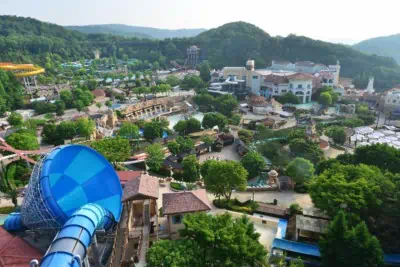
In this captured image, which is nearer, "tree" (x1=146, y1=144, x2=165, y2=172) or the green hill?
"tree" (x1=146, y1=144, x2=165, y2=172)

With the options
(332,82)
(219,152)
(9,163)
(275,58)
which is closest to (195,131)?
(219,152)

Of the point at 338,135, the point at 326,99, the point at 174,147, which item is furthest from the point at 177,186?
the point at 326,99

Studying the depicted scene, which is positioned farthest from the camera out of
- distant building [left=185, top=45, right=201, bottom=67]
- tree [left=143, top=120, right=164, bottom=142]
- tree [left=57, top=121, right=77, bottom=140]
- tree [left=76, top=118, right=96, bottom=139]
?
distant building [left=185, top=45, right=201, bottom=67]

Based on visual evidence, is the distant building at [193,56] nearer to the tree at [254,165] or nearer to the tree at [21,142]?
the tree at [21,142]

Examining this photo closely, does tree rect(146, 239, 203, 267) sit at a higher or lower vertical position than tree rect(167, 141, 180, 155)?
higher

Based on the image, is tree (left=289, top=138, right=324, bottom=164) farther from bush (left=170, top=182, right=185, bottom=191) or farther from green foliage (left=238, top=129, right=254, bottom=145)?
bush (left=170, top=182, right=185, bottom=191)

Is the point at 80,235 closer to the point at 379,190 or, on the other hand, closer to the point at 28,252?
the point at 28,252

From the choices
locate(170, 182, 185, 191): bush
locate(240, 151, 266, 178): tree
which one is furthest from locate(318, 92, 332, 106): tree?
locate(170, 182, 185, 191): bush
